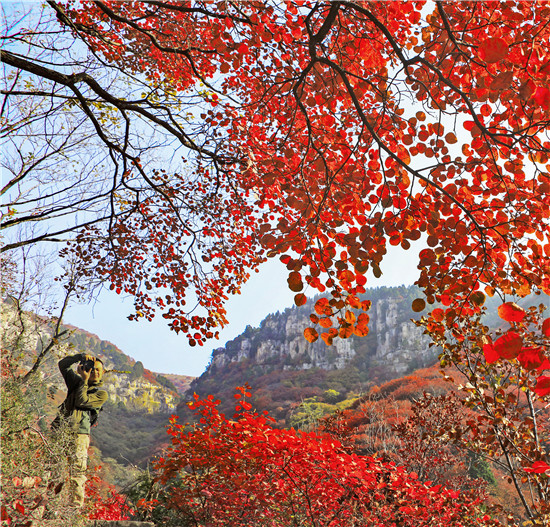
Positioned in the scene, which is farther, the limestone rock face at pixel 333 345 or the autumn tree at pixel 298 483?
the limestone rock face at pixel 333 345

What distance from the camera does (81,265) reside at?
23.0 ft

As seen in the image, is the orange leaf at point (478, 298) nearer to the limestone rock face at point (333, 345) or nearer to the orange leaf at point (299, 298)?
the orange leaf at point (299, 298)

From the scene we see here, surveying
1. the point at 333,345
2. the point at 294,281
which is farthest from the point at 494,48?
the point at 333,345

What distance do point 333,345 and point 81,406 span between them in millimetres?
38949

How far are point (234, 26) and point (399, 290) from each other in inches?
2281

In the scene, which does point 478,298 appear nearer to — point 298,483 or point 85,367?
point 298,483

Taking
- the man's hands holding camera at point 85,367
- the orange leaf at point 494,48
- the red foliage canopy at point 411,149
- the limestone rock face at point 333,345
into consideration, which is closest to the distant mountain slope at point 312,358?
the limestone rock face at point 333,345

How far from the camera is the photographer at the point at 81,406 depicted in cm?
385

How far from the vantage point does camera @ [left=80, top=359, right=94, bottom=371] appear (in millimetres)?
4332

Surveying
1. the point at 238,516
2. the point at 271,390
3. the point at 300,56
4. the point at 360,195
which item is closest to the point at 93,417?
the point at 238,516

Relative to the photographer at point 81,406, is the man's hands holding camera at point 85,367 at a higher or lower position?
higher

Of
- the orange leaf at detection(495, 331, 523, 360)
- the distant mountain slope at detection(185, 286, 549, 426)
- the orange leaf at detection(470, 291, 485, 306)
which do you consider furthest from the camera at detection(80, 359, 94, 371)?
the distant mountain slope at detection(185, 286, 549, 426)

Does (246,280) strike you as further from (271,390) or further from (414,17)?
(271,390)

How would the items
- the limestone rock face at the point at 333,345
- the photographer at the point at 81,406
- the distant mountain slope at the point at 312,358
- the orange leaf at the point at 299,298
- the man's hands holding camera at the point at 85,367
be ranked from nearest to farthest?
the orange leaf at the point at 299,298, the photographer at the point at 81,406, the man's hands holding camera at the point at 85,367, the distant mountain slope at the point at 312,358, the limestone rock face at the point at 333,345
